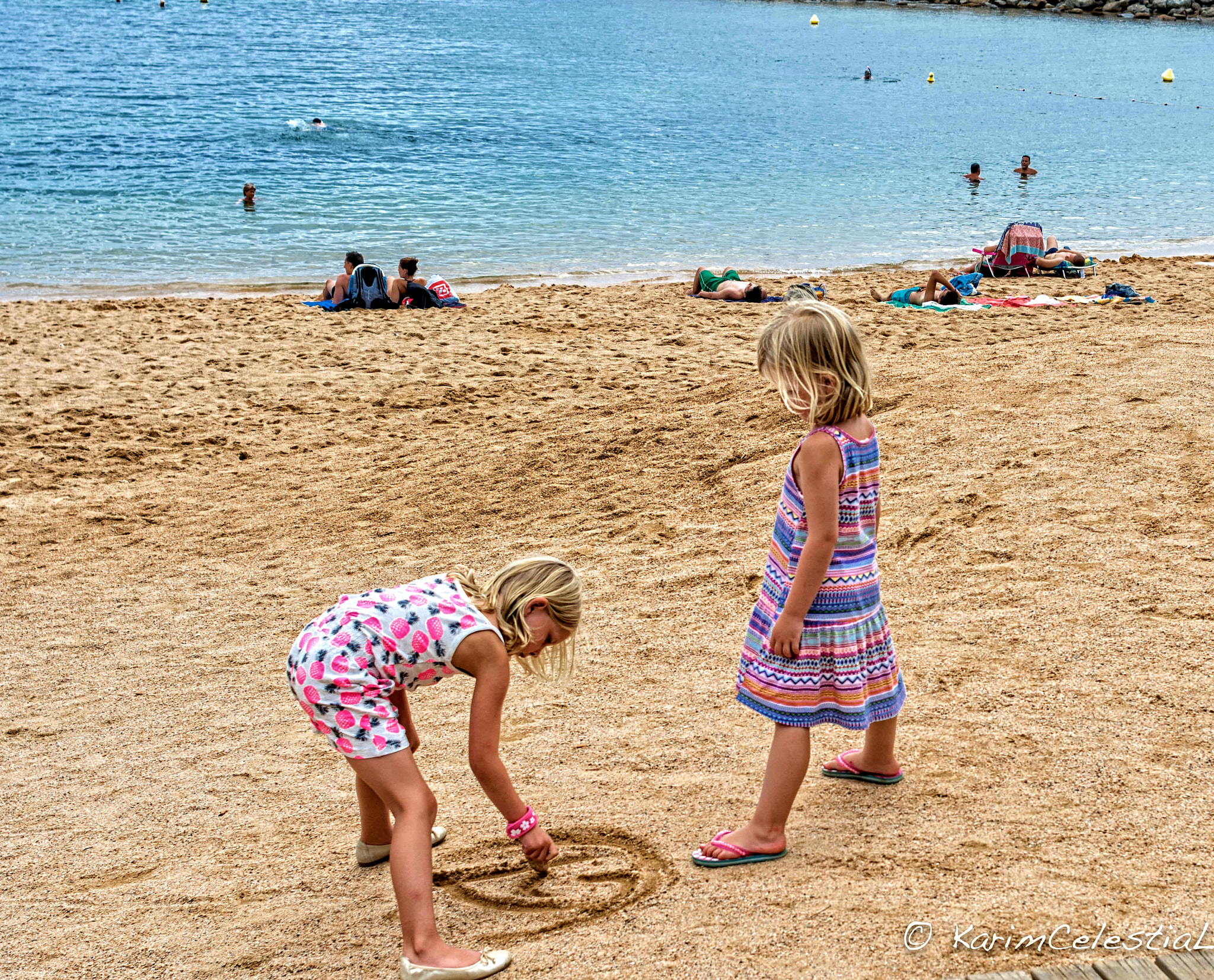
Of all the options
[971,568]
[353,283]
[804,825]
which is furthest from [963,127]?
[804,825]

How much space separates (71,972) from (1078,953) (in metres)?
2.78

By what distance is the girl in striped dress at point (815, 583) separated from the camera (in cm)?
299

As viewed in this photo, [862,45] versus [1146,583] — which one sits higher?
[862,45]

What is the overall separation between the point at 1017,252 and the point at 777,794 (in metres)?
12.8

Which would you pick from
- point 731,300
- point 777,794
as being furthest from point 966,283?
point 777,794

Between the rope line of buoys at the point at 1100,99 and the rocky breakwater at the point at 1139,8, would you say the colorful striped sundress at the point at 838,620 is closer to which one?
the rope line of buoys at the point at 1100,99

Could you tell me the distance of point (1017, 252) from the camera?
555 inches

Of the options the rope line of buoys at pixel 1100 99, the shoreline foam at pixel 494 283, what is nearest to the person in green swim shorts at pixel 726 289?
the shoreline foam at pixel 494 283

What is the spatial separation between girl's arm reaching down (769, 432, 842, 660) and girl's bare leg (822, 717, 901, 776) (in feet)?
2.14

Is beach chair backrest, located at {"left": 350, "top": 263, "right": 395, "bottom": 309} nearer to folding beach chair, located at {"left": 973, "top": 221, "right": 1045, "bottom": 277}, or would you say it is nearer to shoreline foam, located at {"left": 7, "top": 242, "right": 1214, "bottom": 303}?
shoreline foam, located at {"left": 7, "top": 242, "right": 1214, "bottom": 303}

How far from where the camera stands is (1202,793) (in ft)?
10.6

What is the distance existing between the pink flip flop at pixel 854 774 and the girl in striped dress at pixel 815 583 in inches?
17.3

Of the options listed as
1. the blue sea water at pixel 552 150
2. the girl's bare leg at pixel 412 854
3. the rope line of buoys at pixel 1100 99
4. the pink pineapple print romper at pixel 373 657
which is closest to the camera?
the girl's bare leg at pixel 412 854

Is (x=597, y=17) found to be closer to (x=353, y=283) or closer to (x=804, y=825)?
(x=353, y=283)
